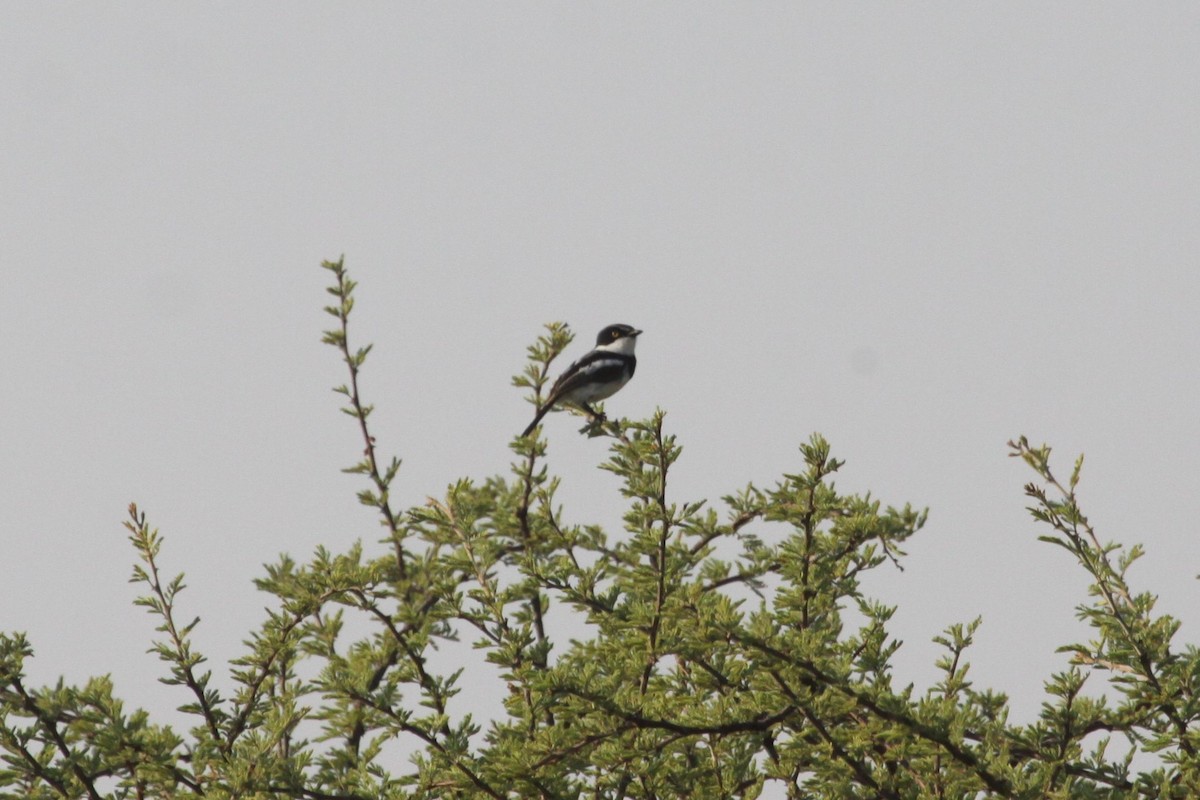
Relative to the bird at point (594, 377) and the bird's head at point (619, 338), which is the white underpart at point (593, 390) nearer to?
the bird at point (594, 377)

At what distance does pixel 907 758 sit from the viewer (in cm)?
493

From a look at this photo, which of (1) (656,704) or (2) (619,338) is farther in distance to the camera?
(2) (619,338)

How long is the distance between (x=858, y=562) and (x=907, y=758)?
5.63 feet

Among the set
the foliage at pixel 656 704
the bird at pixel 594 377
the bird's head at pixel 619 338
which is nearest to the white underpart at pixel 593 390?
the bird at pixel 594 377

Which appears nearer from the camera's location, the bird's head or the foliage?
the foliage

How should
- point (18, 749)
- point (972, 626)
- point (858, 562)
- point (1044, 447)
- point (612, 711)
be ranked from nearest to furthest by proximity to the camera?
point (612, 711) → point (1044, 447) → point (18, 749) → point (972, 626) → point (858, 562)

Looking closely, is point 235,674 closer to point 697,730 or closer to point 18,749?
point 18,749

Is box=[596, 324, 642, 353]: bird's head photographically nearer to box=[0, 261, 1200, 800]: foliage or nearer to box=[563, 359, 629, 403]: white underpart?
box=[563, 359, 629, 403]: white underpart

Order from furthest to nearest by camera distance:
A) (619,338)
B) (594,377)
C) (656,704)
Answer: (619,338)
(594,377)
(656,704)

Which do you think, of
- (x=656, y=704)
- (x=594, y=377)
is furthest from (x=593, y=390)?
(x=656, y=704)

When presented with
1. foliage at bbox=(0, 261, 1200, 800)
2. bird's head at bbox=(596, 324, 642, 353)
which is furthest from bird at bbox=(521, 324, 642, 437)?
foliage at bbox=(0, 261, 1200, 800)

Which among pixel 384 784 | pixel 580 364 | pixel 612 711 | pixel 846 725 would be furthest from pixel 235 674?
pixel 580 364

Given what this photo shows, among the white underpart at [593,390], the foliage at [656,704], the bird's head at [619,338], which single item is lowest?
the foliage at [656,704]

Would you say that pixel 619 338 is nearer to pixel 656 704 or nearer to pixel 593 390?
pixel 593 390
